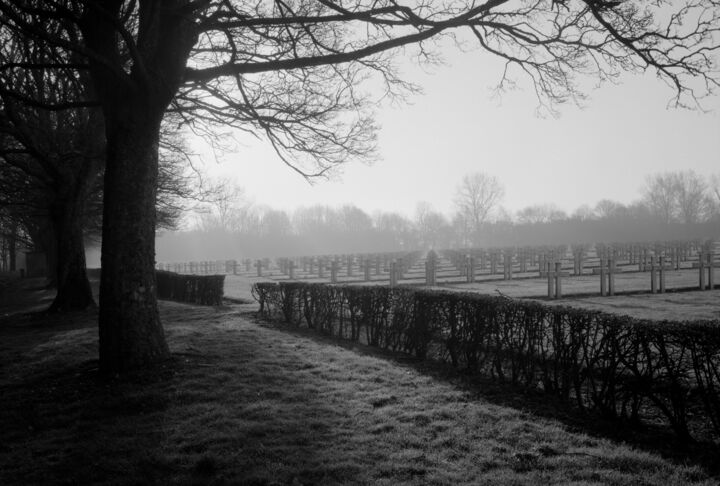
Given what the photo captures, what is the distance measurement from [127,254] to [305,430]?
3.39 meters

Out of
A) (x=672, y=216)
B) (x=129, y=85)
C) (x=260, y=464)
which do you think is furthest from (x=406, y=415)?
(x=672, y=216)

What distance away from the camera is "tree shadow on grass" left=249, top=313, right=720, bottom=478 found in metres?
4.04

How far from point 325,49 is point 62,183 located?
36.2 ft

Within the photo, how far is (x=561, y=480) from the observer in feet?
11.7

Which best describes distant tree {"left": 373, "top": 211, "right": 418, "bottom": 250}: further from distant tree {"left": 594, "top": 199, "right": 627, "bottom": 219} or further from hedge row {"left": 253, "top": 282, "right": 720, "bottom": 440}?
hedge row {"left": 253, "top": 282, "right": 720, "bottom": 440}

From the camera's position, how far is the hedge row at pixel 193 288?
54.2 feet

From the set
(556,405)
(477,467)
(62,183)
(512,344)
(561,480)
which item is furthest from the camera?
(62,183)

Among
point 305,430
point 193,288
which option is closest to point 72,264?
point 193,288

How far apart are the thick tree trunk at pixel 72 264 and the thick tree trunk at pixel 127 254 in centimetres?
908

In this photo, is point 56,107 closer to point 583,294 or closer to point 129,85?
point 129,85

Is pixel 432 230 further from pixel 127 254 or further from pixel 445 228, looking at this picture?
pixel 127 254

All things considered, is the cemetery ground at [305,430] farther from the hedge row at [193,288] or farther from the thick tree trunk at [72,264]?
the hedge row at [193,288]

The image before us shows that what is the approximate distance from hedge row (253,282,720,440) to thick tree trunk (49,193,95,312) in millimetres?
8462

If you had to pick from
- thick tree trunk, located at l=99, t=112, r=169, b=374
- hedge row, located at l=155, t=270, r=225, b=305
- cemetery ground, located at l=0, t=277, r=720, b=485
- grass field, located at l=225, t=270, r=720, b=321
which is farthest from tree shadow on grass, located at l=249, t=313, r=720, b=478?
hedge row, located at l=155, t=270, r=225, b=305
